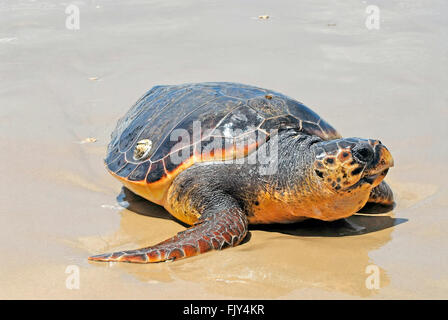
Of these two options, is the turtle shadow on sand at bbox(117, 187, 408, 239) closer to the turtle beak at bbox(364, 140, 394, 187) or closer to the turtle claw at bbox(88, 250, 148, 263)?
the turtle beak at bbox(364, 140, 394, 187)

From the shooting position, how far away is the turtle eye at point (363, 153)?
128 inches

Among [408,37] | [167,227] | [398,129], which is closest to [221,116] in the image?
[167,227]

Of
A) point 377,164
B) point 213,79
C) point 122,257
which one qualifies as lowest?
point 122,257

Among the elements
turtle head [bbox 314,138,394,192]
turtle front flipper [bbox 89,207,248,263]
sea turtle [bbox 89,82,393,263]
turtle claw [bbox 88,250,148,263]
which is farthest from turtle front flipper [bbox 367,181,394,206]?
turtle claw [bbox 88,250,148,263]

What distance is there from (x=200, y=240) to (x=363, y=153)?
1.11 metres

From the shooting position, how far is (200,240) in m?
3.25

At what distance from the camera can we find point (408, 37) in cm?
813

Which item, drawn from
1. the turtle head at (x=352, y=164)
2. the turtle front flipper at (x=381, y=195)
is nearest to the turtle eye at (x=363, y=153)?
the turtle head at (x=352, y=164)

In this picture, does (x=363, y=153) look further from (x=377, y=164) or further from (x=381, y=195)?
(x=381, y=195)

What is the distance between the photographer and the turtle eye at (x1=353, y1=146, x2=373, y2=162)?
3.25 m

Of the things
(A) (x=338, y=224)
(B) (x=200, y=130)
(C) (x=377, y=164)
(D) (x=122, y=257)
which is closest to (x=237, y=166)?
(B) (x=200, y=130)

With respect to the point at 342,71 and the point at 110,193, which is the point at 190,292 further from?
the point at 342,71

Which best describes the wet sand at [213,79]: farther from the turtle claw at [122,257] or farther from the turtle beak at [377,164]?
the turtle beak at [377,164]

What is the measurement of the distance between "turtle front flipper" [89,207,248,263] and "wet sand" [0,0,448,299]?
0.07m
